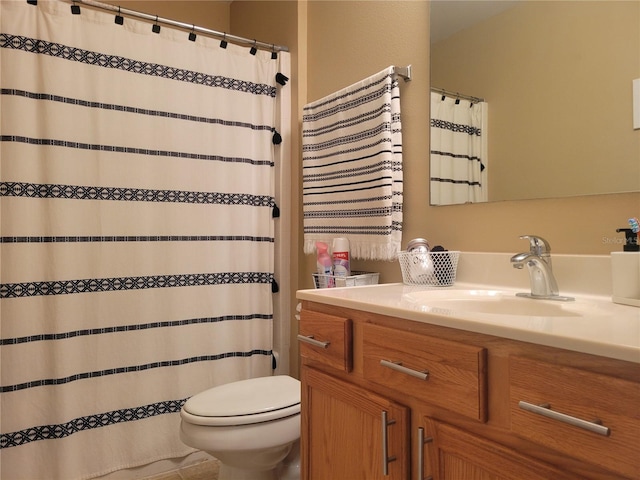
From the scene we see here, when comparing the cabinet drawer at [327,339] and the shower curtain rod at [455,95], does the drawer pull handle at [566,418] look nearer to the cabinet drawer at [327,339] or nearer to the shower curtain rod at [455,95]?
the cabinet drawer at [327,339]

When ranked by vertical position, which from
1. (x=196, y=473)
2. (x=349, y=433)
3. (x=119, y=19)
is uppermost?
(x=119, y=19)

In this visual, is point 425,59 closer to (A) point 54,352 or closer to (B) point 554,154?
(B) point 554,154

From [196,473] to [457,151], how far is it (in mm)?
1675

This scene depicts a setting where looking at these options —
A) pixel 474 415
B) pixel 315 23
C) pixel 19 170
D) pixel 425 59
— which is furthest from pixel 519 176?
pixel 19 170

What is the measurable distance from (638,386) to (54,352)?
1.79m

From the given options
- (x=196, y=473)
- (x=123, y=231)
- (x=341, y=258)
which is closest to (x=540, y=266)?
(x=341, y=258)

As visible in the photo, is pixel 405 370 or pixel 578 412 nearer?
pixel 578 412

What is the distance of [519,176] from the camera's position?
125 centimetres

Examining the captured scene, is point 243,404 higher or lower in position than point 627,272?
lower

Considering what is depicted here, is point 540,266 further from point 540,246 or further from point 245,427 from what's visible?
point 245,427

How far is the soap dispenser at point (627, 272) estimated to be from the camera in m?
0.94

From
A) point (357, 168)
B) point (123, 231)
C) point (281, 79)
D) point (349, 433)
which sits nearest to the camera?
point (349, 433)

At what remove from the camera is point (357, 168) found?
170cm

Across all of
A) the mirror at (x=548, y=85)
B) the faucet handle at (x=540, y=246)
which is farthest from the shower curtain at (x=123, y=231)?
the faucet handle at (x=540, y=246)
